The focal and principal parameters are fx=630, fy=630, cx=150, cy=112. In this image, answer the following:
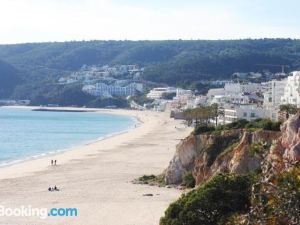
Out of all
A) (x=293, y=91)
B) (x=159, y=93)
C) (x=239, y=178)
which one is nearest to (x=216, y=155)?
(x=239, y=178)

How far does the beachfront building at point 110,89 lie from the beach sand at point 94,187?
408 feet

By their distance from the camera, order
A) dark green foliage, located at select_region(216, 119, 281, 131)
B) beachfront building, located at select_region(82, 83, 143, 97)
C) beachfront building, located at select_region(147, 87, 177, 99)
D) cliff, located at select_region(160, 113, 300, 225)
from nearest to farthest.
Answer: cliff, located at select_region(160, 113, 300, 225) → dark green foliage, located at select_region(216, 119, 281, 131) → beachfront building, located at select_region(147, 87, 177, 99) → beachfront building, located at select_region(82, 83, 143, 97)

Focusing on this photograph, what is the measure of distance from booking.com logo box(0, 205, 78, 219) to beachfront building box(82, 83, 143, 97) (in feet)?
504

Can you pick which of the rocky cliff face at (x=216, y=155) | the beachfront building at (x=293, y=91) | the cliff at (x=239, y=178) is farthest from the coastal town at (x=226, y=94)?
the cliff at (x=239, y=178)

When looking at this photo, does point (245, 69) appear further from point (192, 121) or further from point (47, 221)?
point (47, 221)

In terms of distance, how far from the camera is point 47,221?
65.7 ft

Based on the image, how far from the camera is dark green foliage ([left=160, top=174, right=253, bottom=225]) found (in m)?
13.4

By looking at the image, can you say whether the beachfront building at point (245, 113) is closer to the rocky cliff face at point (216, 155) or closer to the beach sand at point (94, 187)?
the beach sand at point (94, 187)

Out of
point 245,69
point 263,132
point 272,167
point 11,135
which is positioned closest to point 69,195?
point 263,132

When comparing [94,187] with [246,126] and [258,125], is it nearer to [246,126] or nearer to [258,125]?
[246,126]

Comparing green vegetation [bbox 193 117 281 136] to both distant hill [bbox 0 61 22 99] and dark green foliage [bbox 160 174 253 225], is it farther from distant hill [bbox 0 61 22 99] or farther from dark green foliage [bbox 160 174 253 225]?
distant hill [bbox 0 61 22 99]

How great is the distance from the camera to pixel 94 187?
29.0m

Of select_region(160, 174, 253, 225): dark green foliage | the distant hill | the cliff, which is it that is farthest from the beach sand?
the distant hill

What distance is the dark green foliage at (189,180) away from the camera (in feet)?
86.5
